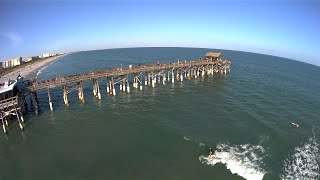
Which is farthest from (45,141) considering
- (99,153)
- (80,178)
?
(80,178)

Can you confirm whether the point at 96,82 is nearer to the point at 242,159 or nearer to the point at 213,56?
the point at 242,159

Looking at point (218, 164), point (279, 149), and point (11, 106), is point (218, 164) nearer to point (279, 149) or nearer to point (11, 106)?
point (279, 149)

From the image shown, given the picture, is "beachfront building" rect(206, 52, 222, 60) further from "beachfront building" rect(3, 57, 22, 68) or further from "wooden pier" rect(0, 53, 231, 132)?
"beachfront building" rect(3, 57, 22, 68)

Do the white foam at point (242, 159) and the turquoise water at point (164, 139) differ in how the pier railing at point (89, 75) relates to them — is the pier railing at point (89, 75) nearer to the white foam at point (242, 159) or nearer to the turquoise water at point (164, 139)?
the turquoise water at point (164, 139)

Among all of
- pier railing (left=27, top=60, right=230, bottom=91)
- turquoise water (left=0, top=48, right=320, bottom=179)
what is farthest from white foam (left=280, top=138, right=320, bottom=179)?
pier railing (left=27, top=60, right=230, bottom=91)

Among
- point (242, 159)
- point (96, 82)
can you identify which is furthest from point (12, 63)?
point (242, 159)

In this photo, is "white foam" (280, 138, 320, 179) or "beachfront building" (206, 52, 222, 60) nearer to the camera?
"white foam" (280, 138, 320, 179)

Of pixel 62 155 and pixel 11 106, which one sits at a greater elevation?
pixel 11 106

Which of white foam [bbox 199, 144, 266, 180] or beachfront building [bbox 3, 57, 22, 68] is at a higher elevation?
beachfront building [bbox 3, 57, 22, 68]
